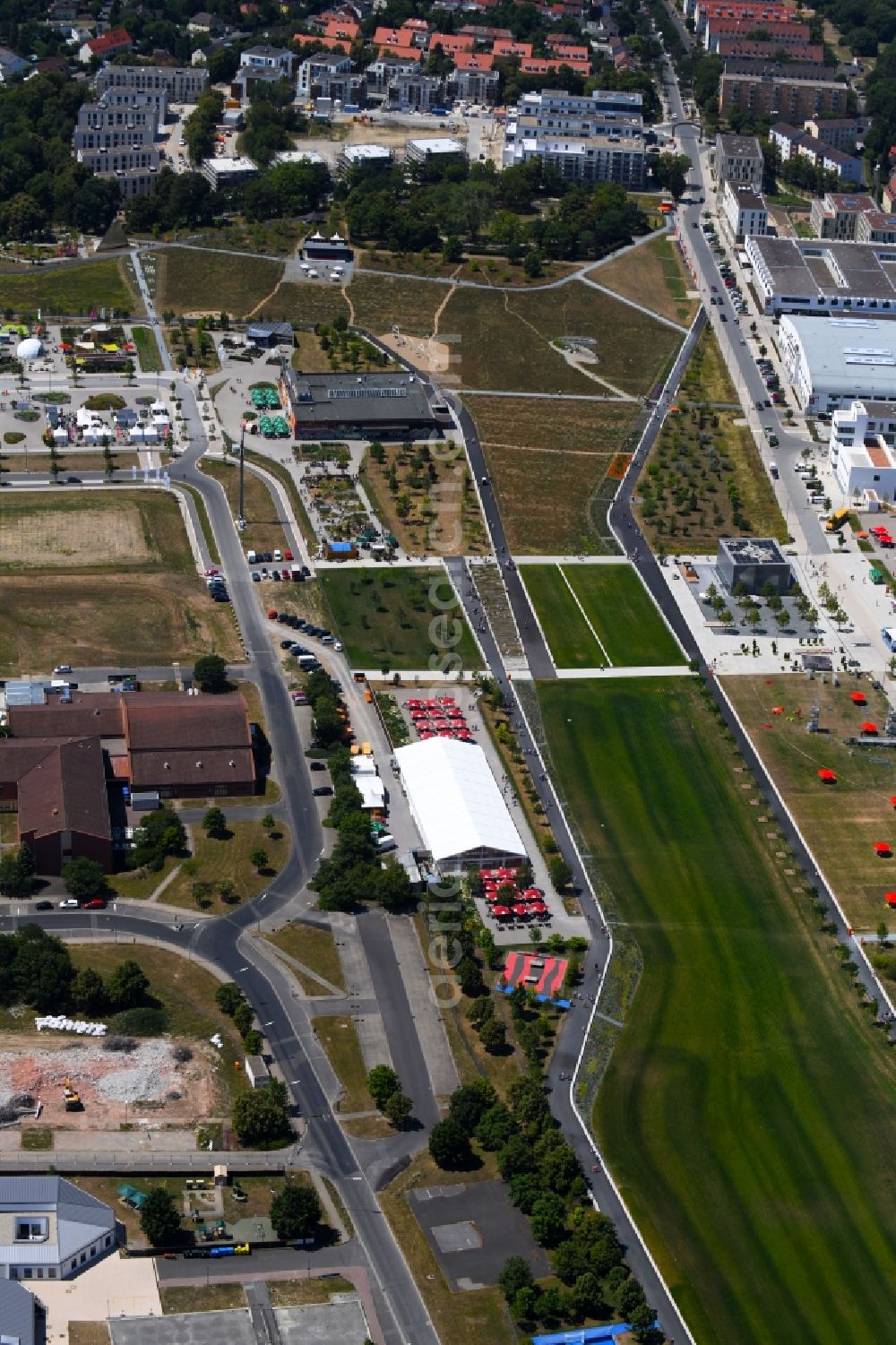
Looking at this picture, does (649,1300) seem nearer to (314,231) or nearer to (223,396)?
(223,396)

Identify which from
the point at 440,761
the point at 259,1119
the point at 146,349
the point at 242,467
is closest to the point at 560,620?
the point at 440,761

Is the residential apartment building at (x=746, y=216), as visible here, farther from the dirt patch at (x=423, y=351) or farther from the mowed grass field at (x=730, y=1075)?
the mowed grass field at (x=730, y=1075)

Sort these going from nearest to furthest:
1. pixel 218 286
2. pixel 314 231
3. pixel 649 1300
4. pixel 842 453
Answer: pixel 649 1300
pixel 842 453
pixel 218 286
pixel 314 231

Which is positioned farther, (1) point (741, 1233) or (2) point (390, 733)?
(2) point (390, 733)

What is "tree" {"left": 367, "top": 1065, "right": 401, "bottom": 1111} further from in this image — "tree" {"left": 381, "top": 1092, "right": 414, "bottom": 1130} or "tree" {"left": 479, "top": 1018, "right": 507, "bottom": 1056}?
"tree" {"left": 479, "top": 1018, "right": 507, "bottom": 1056}

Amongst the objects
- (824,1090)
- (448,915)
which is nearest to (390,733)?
(448,915)

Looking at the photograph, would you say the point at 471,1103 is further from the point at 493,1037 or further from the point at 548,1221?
the point at 548,1221

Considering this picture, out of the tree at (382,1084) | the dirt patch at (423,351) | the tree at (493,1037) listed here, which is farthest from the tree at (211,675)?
the dirt patch at (423,351)
